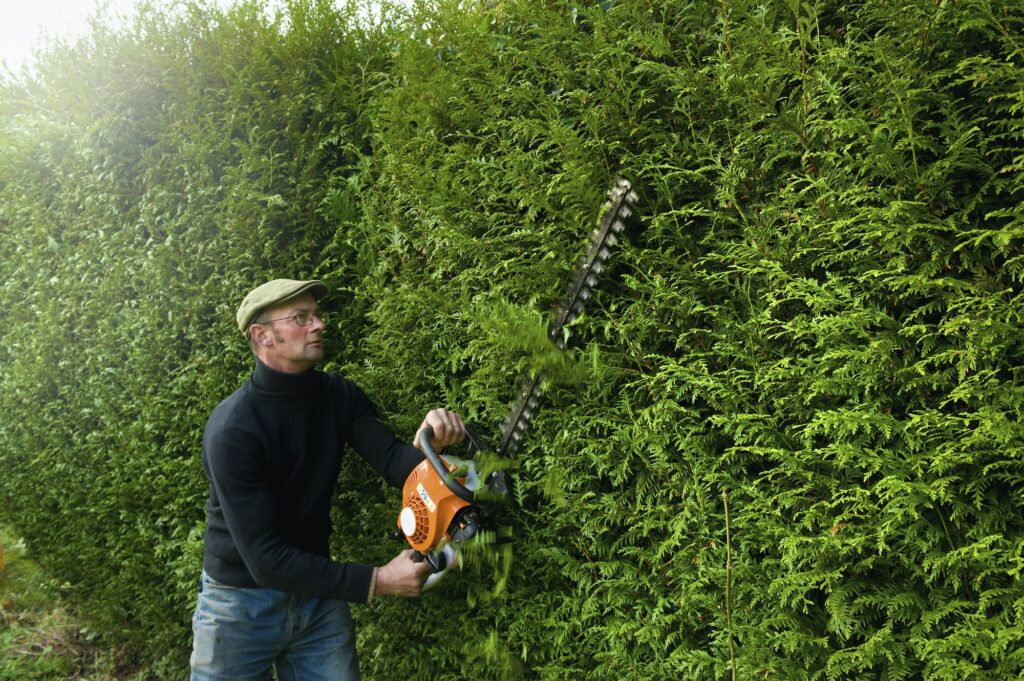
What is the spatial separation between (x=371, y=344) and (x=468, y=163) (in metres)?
0.94

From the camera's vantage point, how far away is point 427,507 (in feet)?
8.54

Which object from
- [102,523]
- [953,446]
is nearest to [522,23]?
[953,446]

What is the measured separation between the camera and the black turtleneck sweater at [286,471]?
8.91ft

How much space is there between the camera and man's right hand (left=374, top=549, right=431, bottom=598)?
276 centimetres

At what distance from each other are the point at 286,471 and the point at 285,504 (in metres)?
0.13

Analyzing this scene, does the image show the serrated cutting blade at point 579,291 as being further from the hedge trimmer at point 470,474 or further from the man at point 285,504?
the man at point 285,504

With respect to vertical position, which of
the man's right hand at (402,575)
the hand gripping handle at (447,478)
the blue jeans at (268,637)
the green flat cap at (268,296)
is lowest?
the blue jeans at (268,637)

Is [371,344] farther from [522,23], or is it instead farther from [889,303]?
[889,303]

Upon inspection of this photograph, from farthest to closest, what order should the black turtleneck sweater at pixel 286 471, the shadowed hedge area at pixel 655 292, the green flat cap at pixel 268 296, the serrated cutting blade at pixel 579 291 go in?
→ the green flat cap at pixel 268 296 < the black turtleneck sweater at pixel 286 471 < the serrated cutting blade at pixel 579 291 < the shadowed hedge area at pixel 655 292

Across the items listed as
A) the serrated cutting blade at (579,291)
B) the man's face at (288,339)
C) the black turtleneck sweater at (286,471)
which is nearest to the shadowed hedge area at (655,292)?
the serrated cutting blade at (579,291)

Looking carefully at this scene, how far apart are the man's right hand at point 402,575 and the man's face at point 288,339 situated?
82 cm

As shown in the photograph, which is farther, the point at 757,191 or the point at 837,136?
the point at 757,191

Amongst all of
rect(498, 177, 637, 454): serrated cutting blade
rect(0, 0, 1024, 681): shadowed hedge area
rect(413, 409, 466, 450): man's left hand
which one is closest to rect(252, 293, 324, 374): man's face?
rect(0, 0, 1024, 681): shadowed hedge area

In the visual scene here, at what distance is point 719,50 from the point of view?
229 cm
